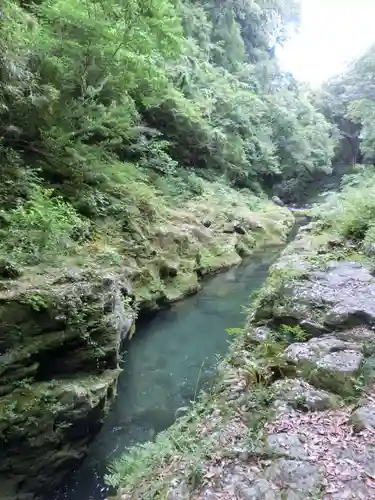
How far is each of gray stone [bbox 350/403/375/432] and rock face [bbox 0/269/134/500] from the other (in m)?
3.14

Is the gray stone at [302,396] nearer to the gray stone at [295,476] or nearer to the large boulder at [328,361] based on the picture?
the large boulder at [328,361]

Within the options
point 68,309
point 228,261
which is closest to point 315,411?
point 68,309

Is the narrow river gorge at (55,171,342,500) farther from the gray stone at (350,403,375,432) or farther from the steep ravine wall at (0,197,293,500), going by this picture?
the gray stone at (350,403,375,432)

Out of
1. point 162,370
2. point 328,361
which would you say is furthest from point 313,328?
point 162,370

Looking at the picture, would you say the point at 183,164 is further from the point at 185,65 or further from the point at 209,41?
the point at 209,41

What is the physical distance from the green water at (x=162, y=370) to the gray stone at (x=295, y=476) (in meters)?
2.82

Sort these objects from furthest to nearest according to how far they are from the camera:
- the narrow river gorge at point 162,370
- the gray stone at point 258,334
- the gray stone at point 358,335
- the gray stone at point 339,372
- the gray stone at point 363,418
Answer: the narrow river gorge at point 162,370 → the gray stone at point 258,334 → the gray stone at point 358,335 → the gray stone at point 339,372 → the gray stone at point 363,418

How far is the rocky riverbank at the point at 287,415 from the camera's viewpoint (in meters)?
3.31

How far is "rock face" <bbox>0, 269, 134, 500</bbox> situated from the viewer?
16.3 ft

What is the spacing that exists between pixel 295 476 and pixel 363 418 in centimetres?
88

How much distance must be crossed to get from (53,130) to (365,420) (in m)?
7.54

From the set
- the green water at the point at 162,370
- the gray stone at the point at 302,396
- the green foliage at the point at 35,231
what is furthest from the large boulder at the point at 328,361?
the green foliage at the point at 35,231

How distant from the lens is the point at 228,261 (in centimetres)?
1406

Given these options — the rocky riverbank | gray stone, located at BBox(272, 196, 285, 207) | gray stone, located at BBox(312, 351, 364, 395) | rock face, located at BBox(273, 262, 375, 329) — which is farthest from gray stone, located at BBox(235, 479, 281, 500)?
gray stone, located at BBox(272, 196, 285, 207)
